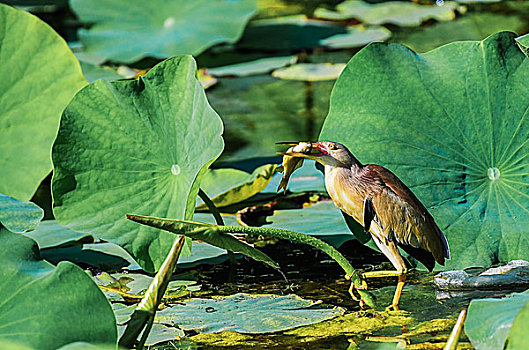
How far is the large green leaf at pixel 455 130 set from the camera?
0.94 m

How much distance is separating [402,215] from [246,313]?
0.22 meters

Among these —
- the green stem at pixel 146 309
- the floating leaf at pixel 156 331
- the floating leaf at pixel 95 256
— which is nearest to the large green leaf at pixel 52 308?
the green stem at pixel 146 309

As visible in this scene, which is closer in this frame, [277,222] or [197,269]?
[197,269]

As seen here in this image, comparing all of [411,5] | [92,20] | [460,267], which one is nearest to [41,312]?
[460,267]

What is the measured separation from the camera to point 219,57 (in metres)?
2.99

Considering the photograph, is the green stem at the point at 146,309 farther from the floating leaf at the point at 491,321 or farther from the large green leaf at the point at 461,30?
the large green leaf at the point at 461,30

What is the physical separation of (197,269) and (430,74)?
448 millimetres

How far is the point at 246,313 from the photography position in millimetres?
868

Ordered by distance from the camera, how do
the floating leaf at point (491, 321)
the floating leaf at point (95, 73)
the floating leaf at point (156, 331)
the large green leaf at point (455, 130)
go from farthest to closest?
1. the floating leaf at point (95, 73)
2. the large green leaf at point (455, 130)
3. the floating leaf at point (156, 331)
4. the floating leaf at point (491, 321)

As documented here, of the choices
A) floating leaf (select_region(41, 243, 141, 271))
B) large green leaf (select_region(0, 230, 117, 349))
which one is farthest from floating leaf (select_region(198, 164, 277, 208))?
large green leaf (select_region(0, 230, 117, 349))

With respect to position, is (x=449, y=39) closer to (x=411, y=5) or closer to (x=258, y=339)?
(x=411, y=5)

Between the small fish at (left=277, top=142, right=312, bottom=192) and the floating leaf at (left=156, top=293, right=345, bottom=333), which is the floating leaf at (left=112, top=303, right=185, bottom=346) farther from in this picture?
the small fish at (left=277, top=142, right=312, bottom=192)

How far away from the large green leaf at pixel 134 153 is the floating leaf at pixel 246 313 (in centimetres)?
12

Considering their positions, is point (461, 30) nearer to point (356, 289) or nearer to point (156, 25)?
point (156, 25)
